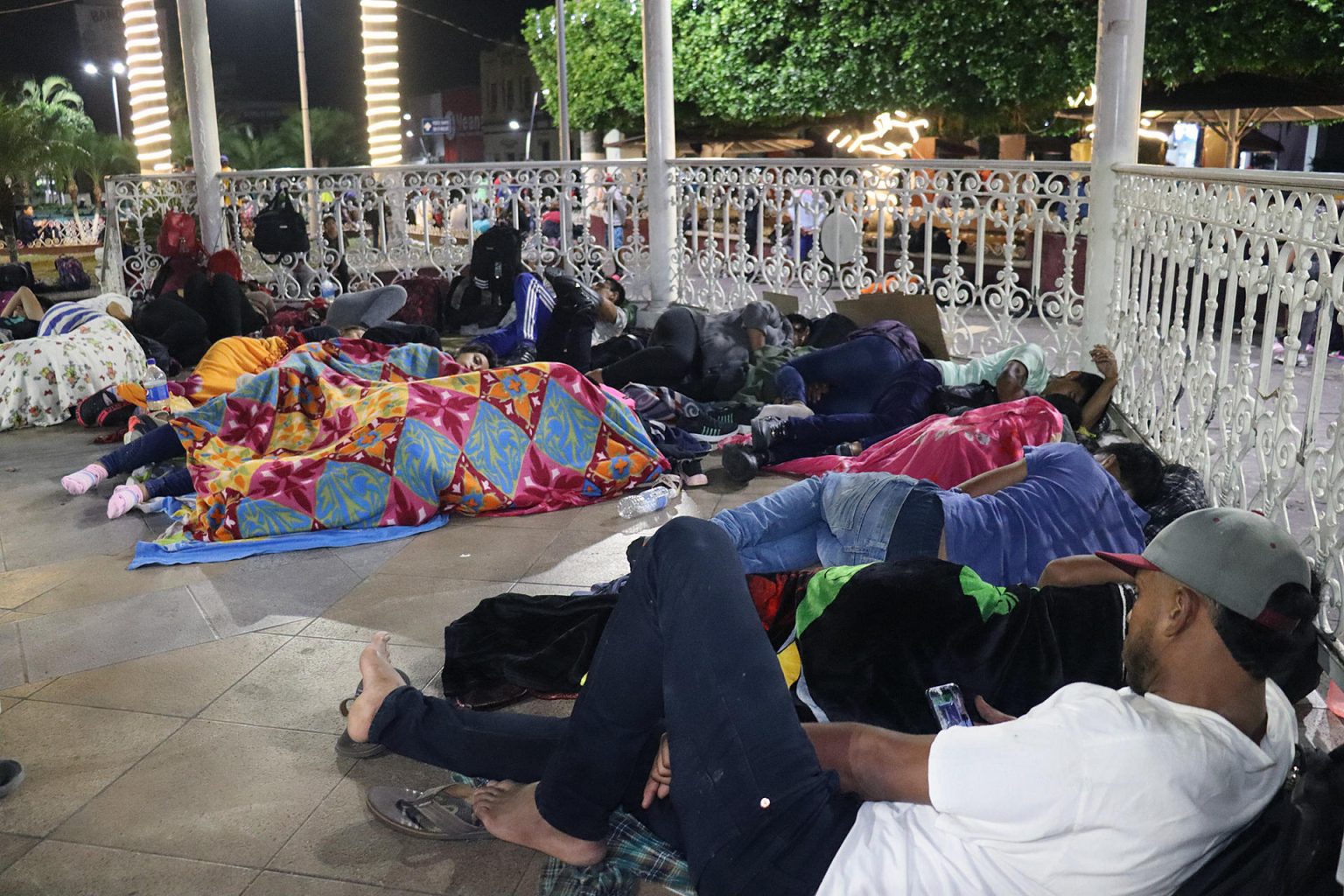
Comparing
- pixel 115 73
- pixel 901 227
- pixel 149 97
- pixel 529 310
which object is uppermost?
pixel 115 73

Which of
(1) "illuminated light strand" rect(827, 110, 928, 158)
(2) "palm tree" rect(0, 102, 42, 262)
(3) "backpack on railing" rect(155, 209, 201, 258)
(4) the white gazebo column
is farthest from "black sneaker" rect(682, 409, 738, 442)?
(2) "palm tree" rect(0, 102, 42, 262)

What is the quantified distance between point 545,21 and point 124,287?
1251cm

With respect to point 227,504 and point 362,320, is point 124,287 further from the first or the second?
point 227,504

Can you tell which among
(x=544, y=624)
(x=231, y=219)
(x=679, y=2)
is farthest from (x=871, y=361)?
(x=679, y=2)

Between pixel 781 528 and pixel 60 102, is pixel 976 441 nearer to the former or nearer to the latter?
pixel 781 528

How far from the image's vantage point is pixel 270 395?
5.41 metres

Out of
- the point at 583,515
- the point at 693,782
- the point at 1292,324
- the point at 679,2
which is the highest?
the point at 679,2

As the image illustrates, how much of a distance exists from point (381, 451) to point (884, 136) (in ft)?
43.1

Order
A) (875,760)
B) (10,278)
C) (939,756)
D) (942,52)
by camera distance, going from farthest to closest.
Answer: (942,52)
(10,278)
(875,760)
(939,756)

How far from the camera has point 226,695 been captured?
3.33 metres

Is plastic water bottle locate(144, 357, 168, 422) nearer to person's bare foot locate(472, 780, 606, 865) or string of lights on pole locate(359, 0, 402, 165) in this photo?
person's bare foot locate(472, 780, 606, 865)

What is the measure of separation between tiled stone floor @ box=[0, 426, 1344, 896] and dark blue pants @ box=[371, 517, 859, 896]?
0.39 metres

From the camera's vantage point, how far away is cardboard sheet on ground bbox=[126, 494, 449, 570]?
4406 millimetres

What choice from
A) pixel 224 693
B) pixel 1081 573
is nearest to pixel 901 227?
pixel 1081 573
